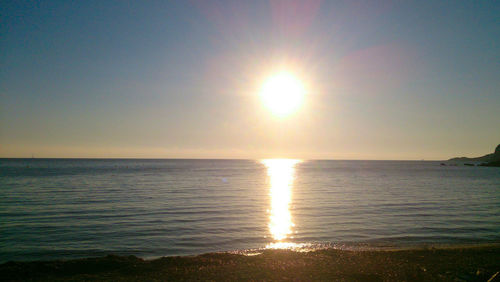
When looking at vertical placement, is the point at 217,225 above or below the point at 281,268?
below

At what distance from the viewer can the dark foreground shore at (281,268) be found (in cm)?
1098

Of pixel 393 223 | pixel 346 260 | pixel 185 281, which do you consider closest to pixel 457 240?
pixel 393 223

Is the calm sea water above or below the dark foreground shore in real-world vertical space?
below

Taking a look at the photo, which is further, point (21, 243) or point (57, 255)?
point (21, 243)

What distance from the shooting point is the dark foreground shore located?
10984 mm

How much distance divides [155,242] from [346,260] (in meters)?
10.3

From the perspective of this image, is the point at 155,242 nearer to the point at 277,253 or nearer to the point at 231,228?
the point at 231,228

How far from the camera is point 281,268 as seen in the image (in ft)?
39.2

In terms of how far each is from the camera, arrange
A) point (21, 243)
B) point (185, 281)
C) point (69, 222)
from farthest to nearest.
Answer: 1. point (69, 222)
2. point (21, 243)
3. point (185, 281)

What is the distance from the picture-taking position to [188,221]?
77.8 feet

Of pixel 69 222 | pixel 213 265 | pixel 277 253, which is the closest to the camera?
pixel 213 265

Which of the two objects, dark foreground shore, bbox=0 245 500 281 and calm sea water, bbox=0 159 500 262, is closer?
dark foreground shore, bbox=0 245 500 281

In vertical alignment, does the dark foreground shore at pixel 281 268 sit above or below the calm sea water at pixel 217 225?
above

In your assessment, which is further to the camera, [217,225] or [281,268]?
[217,225]
